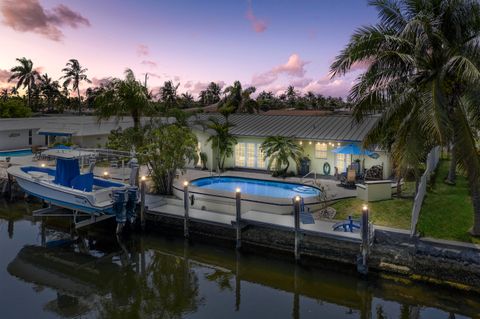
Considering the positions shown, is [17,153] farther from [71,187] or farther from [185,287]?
[185,287]

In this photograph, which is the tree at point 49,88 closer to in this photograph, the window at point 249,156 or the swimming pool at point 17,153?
the swimming pool at point 17,153

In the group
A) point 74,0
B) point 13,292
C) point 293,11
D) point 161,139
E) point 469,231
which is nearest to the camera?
point 13,292

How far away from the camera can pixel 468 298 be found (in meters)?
10.8

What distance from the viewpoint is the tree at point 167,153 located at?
19641 mm

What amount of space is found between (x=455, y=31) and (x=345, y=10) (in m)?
12.1

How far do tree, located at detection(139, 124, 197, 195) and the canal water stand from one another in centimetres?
428

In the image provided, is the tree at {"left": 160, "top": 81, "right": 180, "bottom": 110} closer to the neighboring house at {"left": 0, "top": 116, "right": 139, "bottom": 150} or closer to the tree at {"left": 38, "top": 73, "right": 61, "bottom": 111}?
the tree at {"left": 38, "top": 73, "right": 61, "bottom": 111}

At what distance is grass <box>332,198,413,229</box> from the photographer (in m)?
14.6

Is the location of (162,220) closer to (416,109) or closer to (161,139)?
(161,139)

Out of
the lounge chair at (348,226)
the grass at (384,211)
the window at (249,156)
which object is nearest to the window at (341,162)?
the window at (249,156)

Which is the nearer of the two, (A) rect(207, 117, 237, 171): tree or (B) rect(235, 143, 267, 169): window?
(A) rect(207, 117, 237, 171): tree

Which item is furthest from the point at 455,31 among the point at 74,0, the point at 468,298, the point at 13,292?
the point at 74,0

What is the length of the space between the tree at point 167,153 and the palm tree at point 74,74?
160ft

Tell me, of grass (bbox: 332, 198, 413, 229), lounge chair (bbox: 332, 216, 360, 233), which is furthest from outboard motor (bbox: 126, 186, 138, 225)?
grass (bbox: 332, 198, 413, 229)
